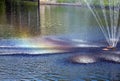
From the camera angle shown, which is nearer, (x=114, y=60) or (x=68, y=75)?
(x=68, y=75)

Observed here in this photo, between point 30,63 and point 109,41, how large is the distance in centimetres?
725

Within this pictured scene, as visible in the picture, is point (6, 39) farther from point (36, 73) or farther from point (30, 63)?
point (36, 73)

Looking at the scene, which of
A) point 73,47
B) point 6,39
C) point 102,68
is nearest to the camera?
point 102,68

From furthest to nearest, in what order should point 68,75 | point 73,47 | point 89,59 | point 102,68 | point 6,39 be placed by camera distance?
point 6,39
point 73,47
point 89,59
point 102,68
point 68,75

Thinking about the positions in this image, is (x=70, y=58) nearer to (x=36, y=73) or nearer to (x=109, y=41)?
(x=36, y=73)

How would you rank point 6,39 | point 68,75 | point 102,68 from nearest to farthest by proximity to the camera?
point 68,75 < point 102,68 < point 6,39

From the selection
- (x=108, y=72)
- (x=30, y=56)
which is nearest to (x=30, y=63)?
(x=30, y=56)

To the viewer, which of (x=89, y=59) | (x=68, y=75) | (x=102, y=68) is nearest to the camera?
(x=68, y=75)

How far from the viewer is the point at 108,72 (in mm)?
14375

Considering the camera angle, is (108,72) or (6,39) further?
(6,39)

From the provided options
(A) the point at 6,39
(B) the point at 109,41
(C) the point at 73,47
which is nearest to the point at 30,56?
(C) the point at 73,47

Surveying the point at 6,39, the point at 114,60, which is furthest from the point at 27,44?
the point at 114,60

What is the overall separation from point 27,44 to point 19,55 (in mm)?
2799

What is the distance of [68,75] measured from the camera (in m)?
13.8
